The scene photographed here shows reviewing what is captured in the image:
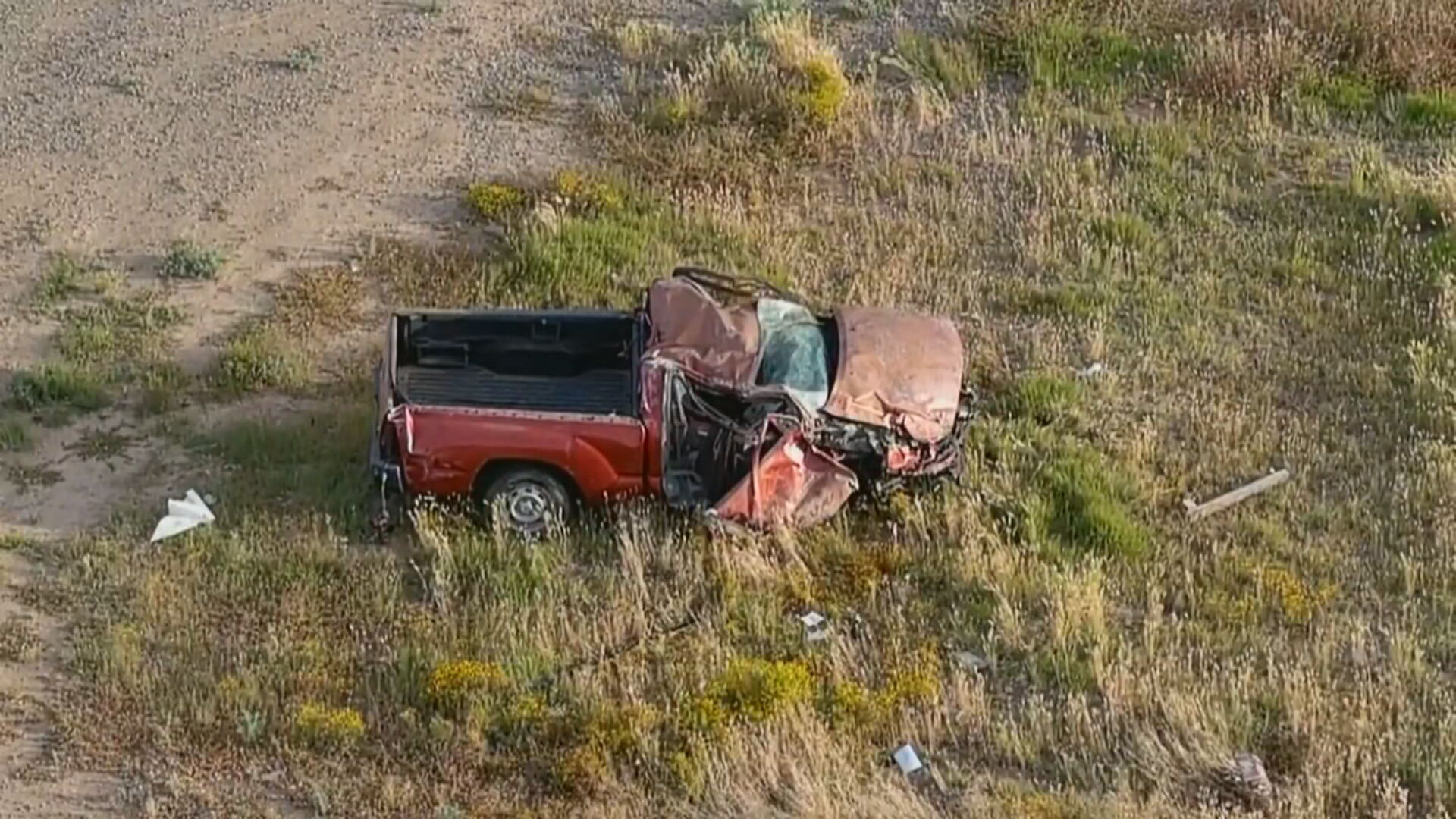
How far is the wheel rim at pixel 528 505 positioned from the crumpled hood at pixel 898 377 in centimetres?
167

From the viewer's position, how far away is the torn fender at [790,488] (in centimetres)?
1066

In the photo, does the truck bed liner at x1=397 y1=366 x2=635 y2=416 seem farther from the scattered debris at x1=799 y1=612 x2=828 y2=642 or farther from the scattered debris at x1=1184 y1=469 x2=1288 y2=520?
the scattered debris at x1=1184 y1=469 x2=1288 y2=520

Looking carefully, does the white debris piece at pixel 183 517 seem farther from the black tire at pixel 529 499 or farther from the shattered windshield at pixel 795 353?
the shattered windshield at pixel 795 353

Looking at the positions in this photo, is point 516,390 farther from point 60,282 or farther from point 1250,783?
point 1250,783

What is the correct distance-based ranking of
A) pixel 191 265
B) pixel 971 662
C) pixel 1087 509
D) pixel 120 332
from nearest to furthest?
1. pixel 971 662
2. pixel 1087 509
3. pixel 120 332
4. pixel 191 265

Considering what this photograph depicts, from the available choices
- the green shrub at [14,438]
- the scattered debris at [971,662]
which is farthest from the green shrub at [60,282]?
the scattered debris at [971,662]

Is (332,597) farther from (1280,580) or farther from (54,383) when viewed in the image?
(1280,580)

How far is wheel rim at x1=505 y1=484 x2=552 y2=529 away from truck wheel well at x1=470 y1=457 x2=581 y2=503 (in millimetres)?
111

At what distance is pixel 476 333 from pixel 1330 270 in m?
6.34

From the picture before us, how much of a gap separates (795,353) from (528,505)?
1.75 m

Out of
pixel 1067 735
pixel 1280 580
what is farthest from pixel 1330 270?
pixel 1067 735

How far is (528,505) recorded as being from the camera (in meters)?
10.9

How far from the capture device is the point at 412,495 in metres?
10.9

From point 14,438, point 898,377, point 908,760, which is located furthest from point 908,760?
point 14,438
